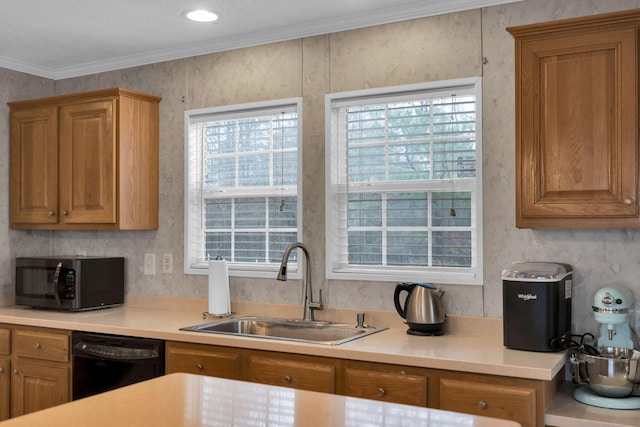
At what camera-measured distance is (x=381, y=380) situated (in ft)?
8.47

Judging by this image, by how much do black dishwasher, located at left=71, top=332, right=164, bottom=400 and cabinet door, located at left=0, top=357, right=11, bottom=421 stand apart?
0.55 m

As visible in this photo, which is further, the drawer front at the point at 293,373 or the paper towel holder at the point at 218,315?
the paper towel holder at the point at 218,315

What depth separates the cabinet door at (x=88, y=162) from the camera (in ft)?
12.5

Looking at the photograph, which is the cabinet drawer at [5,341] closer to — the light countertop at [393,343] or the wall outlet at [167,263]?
the light countertop at [393,343]

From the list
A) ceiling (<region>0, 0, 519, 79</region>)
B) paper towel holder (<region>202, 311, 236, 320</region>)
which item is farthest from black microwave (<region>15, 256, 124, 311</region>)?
ceiling (<region>0, 0, 519, 79</region>)

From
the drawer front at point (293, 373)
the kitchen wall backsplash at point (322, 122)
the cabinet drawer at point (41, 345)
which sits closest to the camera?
the drawer front at point (293, 373)

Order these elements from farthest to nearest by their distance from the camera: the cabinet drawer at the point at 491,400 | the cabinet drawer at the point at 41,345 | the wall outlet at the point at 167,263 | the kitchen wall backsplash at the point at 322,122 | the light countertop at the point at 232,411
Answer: the wall outlet at the point at 167,263, the cabinet drawer at the point at 41,345, the kitchen wall backsplash at the point at 322,122, the cabinet drawer at the point at 491,400, the light countertop at the point at 232,411

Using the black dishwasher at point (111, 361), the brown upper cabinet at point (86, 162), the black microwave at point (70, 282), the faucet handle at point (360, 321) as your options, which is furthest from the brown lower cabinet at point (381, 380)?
the brown upper cabinet at point (86, 162)

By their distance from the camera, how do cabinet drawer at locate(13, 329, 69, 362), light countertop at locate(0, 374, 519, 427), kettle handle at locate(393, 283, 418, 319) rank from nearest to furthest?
light countertop at locate(0, 374, 519, 427)
kettle handle at locate(393, 283, 418, 319)
cabinet drawer at locate(13, 329, 69, 362)

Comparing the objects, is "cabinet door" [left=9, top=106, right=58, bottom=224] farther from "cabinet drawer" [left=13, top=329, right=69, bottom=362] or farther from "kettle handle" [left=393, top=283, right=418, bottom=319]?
"kettle handle" [left=393, top=283, right=418, bottom=319]

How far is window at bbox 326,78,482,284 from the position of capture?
3105 millimetres

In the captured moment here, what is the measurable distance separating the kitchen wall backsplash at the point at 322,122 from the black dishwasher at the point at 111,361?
27.6 inches

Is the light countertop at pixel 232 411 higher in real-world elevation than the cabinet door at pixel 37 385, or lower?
higher

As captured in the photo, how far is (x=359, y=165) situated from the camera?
3398 mm
